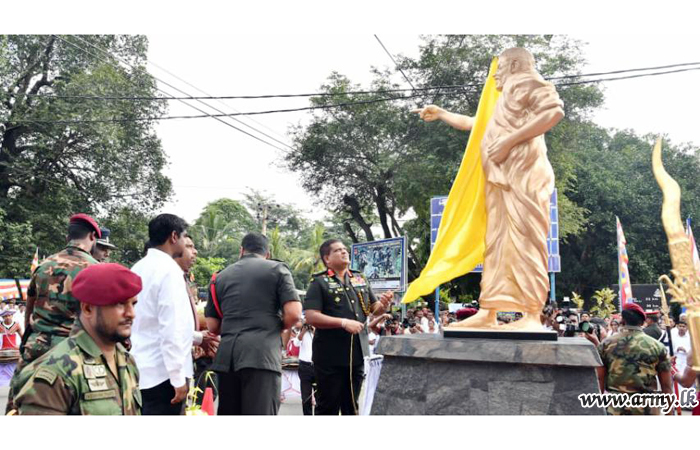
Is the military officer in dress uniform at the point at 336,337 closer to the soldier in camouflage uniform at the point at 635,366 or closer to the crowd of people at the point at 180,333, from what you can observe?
the crowd of people at the point at 180,333

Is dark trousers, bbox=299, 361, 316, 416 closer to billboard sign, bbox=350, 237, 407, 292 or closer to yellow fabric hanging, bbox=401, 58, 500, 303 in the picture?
yellow fabric hanging, bbox=401, 58, 500, 303

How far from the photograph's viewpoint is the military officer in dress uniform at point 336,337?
16.2 ft

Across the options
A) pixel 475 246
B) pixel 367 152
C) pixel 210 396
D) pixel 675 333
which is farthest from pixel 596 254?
pixel 210 396

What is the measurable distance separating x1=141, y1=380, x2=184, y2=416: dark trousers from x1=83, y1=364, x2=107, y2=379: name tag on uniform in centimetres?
133

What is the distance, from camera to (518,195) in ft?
16.6

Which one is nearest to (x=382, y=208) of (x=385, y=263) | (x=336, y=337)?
(x=385, y=263)

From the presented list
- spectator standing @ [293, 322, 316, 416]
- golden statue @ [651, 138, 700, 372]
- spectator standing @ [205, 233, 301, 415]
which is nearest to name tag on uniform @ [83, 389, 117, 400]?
spectator standing @ [205, 233, 301, 415]

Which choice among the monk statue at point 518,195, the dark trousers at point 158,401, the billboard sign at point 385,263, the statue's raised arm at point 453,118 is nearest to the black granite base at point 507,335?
the monk statue at point 518,195

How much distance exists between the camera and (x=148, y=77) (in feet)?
71.7

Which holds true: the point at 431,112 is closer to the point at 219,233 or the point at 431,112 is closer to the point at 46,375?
the point at 46,375

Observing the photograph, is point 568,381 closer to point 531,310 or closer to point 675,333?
point 531,310

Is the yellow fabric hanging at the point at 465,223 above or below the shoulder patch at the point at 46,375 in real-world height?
above

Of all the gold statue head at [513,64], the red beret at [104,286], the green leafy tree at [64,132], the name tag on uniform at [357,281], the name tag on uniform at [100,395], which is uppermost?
the green leafy tree at [64,132]

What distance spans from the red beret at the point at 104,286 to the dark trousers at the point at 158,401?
1.40 metres
